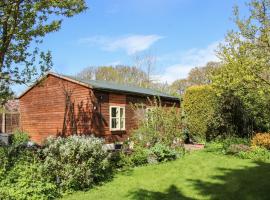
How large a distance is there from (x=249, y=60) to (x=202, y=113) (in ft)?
22.5

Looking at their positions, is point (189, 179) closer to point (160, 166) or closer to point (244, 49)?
point (160, 166)

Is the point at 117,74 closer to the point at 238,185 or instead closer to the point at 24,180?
the point at 238,185

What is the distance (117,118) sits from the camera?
73.3ft

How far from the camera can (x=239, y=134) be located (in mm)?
20047

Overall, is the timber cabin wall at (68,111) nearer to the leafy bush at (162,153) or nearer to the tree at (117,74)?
the leafy bush at (162,153)

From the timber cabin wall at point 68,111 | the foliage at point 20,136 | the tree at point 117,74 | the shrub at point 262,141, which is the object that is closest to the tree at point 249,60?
the shrub at point 262,141

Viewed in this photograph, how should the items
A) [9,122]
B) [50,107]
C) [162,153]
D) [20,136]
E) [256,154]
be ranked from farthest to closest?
[9,122], [20,136], [50,107], [256,154], [162,153]

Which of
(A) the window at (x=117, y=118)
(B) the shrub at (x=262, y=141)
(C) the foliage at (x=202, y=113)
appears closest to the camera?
(B) the shrub at (x=262, y=141)

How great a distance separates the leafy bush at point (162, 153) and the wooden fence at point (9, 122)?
16977mm

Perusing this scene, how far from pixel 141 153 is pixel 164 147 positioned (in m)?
1.09

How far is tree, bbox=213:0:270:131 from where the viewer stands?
587 inches

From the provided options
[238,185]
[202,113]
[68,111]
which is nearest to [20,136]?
[68,111]

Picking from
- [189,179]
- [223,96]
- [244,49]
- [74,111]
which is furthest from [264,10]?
[74,111]

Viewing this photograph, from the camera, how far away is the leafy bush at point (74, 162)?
10055 millimetres
